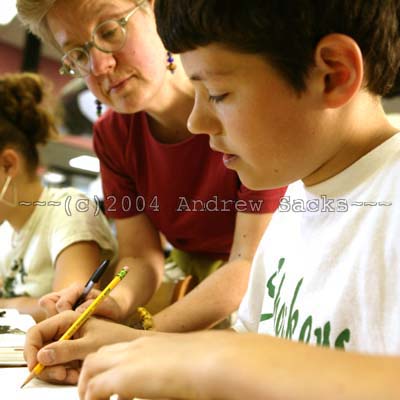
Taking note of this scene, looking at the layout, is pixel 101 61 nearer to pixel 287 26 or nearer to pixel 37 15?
pixel 37 15

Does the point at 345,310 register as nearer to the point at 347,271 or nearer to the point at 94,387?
the point at 347,271

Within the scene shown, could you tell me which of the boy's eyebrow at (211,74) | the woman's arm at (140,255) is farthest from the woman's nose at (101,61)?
the boy's eyebrow at (211,74)

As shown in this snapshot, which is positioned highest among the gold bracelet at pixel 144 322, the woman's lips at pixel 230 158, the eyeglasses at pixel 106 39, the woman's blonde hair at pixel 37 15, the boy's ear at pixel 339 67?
the woman's blonde hair at pixel 37 15

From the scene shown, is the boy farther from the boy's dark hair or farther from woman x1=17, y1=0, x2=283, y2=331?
woman x1=17, y1=0, x2=283, y2=331

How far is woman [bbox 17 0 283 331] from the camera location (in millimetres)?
1013

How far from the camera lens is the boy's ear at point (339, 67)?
567 mm

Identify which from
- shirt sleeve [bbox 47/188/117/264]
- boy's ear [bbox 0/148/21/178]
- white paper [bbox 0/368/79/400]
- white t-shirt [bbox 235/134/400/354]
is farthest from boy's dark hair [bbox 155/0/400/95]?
boy's ear [bbox 0/148/21/178]

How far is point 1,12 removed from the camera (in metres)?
2.41

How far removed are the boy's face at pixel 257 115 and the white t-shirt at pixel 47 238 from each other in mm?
693

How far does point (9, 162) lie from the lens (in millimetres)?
1440

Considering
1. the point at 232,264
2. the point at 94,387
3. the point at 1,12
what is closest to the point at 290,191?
the point at 232,264

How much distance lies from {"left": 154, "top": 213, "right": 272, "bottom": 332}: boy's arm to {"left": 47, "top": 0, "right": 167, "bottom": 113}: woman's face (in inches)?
12.9

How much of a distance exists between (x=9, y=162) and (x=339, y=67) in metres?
1.09

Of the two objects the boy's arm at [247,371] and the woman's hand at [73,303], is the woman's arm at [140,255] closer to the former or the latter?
the woman's hand at [73,303]
